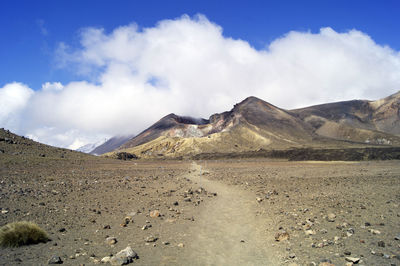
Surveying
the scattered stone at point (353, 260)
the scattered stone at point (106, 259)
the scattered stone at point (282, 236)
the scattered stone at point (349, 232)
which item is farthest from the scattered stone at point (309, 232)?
the scattered stone at point (106, 259)

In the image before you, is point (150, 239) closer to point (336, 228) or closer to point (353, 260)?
point (353, 260)

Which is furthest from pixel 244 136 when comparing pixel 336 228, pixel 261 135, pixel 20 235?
pixel 20 235

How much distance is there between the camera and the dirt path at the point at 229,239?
777 centimetres

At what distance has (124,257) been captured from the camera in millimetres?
7172

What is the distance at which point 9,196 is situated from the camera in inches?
524

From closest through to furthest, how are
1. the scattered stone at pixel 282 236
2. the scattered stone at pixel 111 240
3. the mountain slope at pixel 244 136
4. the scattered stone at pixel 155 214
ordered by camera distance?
the scattered stone at pixel 111 240 < the scattered stone at pixel 282 236 < the scattered stone at pixel 155 214 < the mountain slope at pixel 244 136

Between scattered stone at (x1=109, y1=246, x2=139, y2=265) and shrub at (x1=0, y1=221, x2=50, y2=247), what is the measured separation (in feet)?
8.80

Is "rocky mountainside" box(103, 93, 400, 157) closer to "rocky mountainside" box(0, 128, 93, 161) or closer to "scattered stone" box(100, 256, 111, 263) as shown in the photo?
"rocky mountainside" box(0, 128, 93, 161)

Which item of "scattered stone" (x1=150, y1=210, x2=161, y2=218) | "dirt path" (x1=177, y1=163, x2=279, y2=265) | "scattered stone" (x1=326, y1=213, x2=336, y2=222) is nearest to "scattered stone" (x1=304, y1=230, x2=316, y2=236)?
"dirt path" (x1=177, y1=163, x2=279, y2=265)

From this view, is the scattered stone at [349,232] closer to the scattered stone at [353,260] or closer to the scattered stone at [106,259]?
the scattered stone at [353,260]

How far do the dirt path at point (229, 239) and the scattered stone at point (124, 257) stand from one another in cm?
143

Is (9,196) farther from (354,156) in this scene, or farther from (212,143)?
(212,143)

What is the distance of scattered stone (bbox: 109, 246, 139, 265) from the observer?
697 cm

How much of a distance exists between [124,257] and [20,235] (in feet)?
11.3
